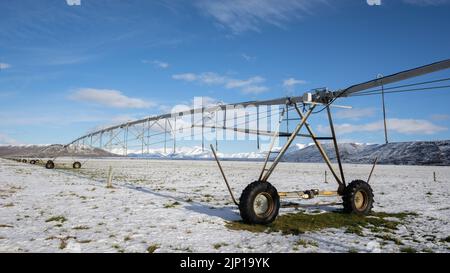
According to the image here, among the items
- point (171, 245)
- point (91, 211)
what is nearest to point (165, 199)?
point (91, 211)

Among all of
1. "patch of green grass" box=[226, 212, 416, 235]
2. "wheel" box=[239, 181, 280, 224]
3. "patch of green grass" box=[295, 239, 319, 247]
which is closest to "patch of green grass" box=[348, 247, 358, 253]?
"patch of green grass" box=[295, 239, 319, 247]

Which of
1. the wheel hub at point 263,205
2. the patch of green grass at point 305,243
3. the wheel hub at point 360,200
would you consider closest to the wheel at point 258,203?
the wheel hub at point 263,205

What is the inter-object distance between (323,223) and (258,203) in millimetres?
2982

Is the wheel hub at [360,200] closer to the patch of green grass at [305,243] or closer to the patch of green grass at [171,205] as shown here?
the patch of green grass at [305,243]

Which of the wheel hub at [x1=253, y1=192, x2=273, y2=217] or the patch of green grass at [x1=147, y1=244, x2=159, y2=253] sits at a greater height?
the wheel hub at [x1=253, y1=192, x2=273, y2=217]

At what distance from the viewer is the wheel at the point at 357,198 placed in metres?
16.0

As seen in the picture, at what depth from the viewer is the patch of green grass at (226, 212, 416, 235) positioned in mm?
13055

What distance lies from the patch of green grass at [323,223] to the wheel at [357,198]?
332mm

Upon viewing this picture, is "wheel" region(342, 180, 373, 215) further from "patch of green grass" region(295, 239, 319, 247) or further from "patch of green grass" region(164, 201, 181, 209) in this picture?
"patch of green grass" region(164, 201, 181, 209)

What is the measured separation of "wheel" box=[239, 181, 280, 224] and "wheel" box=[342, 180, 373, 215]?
445cm

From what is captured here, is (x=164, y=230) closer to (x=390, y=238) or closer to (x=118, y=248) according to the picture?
(x=118, y=248)
